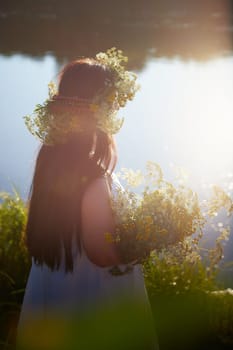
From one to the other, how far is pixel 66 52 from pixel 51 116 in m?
22.6

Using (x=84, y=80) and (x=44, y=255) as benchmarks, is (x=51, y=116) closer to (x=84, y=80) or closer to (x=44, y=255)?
(x=84, y=80)

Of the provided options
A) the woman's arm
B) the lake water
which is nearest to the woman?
the woman's arm

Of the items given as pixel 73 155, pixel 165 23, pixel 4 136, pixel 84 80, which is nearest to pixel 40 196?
pixel 73 155

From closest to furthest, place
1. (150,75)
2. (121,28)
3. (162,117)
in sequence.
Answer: (162,117) → (150,75) → (121,28)

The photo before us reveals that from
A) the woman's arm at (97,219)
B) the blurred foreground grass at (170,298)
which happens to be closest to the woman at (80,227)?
the woman's arm at (97,219)

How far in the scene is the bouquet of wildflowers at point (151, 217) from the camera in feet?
9.57

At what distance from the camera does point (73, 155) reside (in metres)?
2.83

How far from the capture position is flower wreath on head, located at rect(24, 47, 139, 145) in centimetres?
293

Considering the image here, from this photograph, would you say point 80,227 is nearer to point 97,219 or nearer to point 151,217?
point 97,219

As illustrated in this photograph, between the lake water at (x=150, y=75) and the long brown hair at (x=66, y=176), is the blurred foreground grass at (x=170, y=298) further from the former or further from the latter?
the long brown hair at (x=66, y=176)

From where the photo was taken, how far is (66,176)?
9.21 ft

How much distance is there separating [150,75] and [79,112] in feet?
65.4

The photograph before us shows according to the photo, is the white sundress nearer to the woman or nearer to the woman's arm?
the woman

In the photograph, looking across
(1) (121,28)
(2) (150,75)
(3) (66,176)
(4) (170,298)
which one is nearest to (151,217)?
(3) (66,176)
